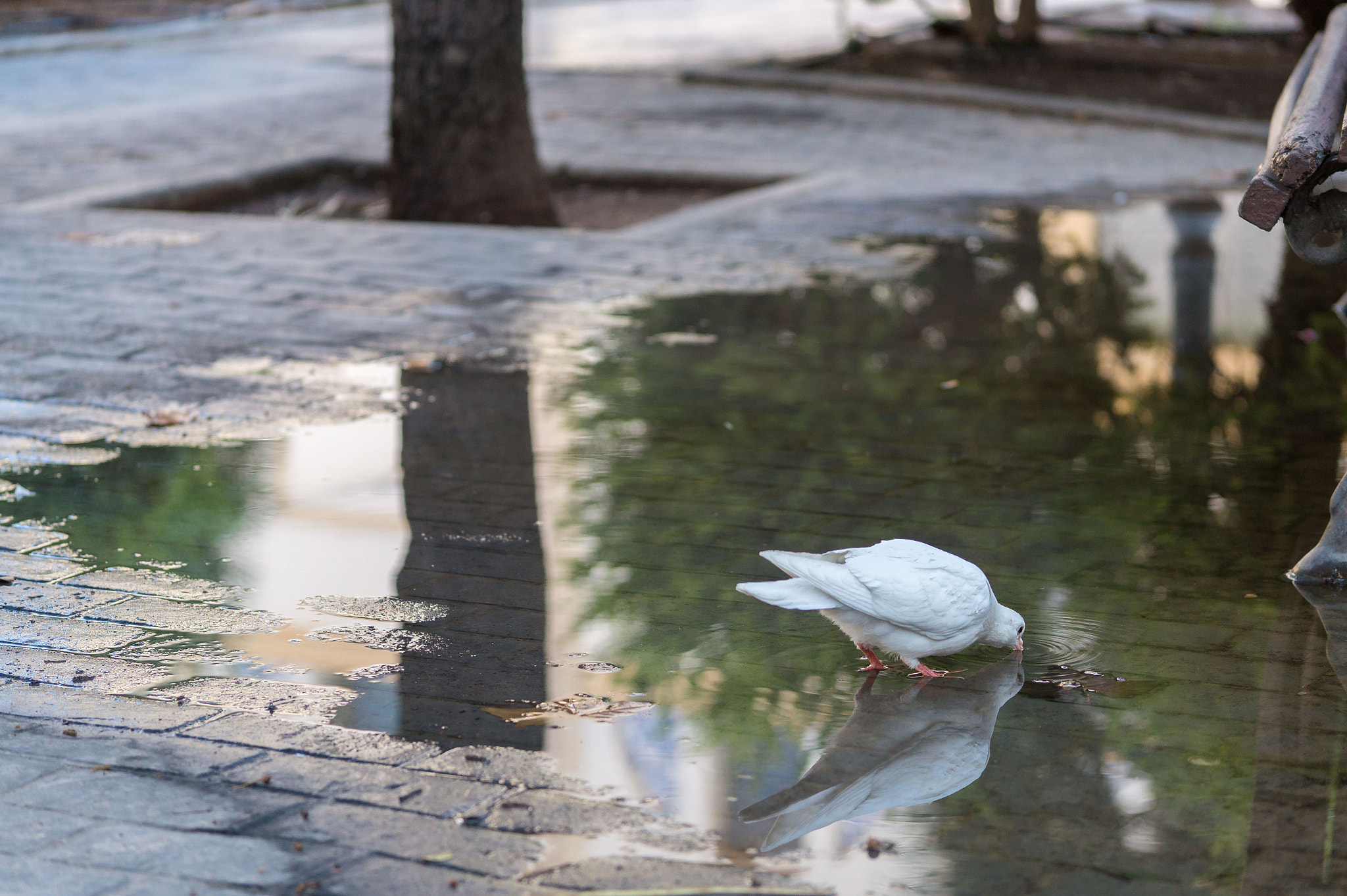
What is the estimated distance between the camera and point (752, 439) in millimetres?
5738

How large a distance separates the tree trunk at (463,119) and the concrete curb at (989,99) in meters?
6.47

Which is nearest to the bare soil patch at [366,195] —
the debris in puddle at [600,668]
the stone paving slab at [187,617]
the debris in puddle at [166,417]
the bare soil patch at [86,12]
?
the debris in puddle at [166,417]

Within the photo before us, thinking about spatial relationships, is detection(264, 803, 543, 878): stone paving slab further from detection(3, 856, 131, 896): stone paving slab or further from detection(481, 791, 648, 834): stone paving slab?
detection(3, 856, 131, 896): stone paving slab

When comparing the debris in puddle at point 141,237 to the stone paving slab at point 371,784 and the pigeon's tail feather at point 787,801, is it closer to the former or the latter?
the stone paving slab at point 371,784

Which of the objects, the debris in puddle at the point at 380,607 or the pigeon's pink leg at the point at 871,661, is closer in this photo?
the pigeon's pink leg at the point at 871,661

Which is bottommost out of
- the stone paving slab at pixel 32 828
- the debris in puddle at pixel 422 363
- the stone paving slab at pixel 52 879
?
the stone paving slab at pixel 32 828

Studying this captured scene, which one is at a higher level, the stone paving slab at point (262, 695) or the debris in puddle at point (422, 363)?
the debris in puddle at point (422, 363)

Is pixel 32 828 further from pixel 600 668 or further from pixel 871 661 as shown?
pixel 871 661

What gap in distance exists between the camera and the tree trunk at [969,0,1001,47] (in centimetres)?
1925

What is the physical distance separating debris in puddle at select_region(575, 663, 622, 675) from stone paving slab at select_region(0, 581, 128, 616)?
133 centimetres

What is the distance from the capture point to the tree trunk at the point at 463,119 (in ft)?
32.0

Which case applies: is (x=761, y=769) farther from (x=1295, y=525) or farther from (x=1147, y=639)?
(x=1295, y=525)

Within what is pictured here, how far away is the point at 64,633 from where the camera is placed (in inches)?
156

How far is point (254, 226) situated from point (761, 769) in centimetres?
721
